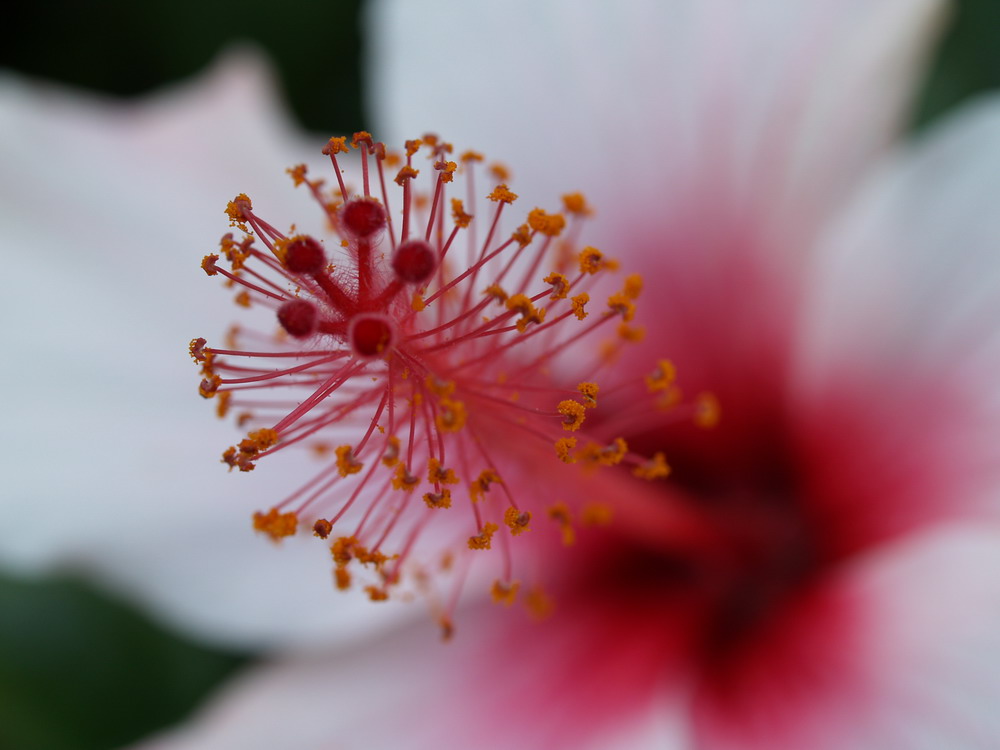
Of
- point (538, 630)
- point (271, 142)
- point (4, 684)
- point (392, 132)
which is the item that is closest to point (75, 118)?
point (271, 142)

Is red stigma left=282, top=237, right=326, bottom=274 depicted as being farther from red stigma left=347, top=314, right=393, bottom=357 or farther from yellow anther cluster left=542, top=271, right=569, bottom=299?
yellow anther cluster left=542, top=271, right=569, bottom=299

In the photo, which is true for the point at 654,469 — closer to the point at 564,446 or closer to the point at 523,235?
the point at 564,446

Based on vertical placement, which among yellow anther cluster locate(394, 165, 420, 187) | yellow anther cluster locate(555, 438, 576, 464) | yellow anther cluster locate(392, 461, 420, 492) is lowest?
yellow anther cluster locate(392, 461, 420, 492)

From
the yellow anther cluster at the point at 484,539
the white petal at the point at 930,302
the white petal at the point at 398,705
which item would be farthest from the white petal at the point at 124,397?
the white petal at the point at 930,302

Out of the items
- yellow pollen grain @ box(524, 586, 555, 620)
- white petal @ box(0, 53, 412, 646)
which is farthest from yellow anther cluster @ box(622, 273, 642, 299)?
white petal @ box(0, 53, 412, 646)

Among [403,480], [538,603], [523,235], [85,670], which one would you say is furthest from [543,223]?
[85,670]

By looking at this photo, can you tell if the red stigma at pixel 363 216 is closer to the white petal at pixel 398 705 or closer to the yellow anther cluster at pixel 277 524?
the yellow anther cluster at pixel 277 524
